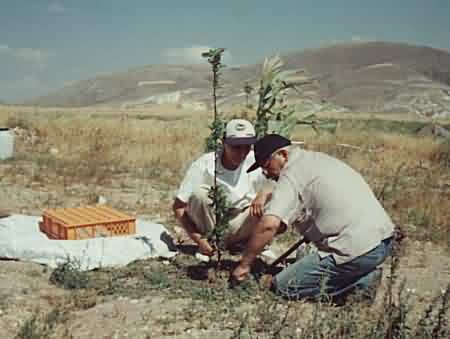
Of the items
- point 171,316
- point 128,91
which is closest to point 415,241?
point 171,316

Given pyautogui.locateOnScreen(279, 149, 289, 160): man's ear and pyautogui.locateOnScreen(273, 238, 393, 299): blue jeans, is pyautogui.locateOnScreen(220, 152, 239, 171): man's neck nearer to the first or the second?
pyautogui.locateOnScreen(279, 149, 289, 160): man's ear

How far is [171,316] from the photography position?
151 inches

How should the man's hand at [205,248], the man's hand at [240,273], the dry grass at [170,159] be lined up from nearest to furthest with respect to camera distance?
the man's hand at [240,273] → the man's hand at [205,248] → the dry grass at [170,159]

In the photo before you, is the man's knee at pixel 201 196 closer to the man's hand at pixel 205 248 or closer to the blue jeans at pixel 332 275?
the man's hand at pixel 205 248

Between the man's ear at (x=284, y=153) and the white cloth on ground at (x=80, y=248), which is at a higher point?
the man's ear at (x=284, y=153)

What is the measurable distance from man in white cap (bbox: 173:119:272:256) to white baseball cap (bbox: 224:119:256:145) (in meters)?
0.08

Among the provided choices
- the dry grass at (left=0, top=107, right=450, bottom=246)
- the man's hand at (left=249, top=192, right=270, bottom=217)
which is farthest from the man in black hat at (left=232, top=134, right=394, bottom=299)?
the dry grass at (left=0, top=107, right=450, bottom=246)

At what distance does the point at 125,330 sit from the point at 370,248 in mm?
1621

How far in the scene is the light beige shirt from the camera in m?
A: 3.88

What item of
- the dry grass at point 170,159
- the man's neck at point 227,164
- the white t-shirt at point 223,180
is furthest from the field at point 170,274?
the man's neck at point 227,164

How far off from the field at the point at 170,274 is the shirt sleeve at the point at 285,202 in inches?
22.9

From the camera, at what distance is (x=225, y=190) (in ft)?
16.5

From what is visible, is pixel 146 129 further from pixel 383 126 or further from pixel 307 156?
pixel 383 126

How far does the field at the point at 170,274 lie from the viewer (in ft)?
11.7
